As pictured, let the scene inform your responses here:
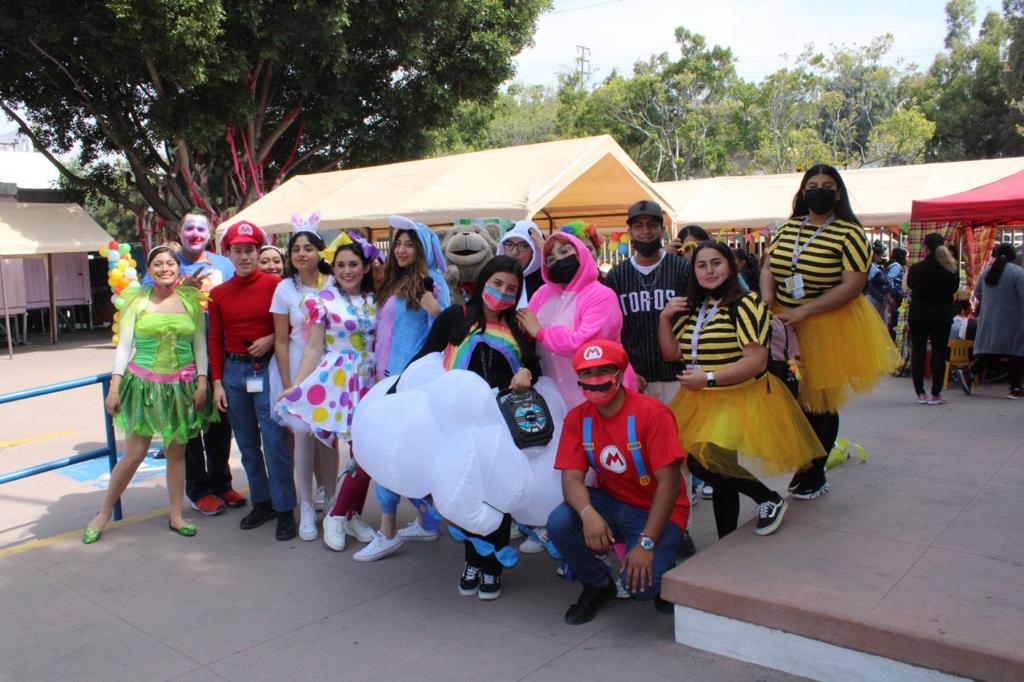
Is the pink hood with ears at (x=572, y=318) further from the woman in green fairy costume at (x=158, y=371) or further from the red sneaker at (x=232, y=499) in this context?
the red sneaker at (x=232, y=499)

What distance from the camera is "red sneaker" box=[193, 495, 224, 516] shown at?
5.69m

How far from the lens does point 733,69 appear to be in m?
38.8

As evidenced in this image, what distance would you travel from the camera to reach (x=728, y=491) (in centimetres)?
402

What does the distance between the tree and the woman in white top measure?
11.8m

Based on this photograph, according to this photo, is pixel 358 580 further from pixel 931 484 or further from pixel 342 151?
pixel 342 151

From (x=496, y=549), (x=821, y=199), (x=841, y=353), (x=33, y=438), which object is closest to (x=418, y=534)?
(x=496, y=549)

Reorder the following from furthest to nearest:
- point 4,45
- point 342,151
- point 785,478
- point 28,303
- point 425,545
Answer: point 342,151 < point 28,303 < point 4,45 < point 785,478 < point 425,545

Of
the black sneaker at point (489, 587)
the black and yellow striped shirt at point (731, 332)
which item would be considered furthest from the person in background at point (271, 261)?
the black and yellow striped shirt at point (731, 332)

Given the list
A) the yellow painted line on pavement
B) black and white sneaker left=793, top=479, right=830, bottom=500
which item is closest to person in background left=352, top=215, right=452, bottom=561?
black and white sneaker left=793, top=479, right=830, bottom=500

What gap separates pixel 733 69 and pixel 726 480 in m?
38.9

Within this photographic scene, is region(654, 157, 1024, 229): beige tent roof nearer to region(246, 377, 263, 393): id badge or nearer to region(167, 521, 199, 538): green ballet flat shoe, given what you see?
region(246, 377, 263, 393): id badge

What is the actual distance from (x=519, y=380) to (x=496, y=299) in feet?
1.42

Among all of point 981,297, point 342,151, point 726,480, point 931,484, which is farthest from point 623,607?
point 342,151

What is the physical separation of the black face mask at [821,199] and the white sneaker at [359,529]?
3246 millimetres
